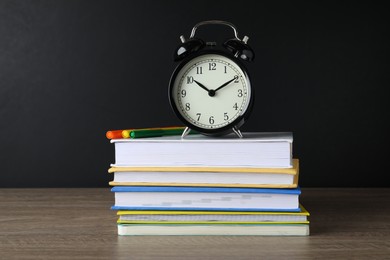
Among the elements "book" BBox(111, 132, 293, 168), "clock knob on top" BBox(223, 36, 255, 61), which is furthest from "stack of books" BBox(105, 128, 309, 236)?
"clock knob on top" BBox(223, 36, 255, 61)

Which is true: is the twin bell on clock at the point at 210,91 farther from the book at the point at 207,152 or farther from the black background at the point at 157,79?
the black background at the point at 157,79

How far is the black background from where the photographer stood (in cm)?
234

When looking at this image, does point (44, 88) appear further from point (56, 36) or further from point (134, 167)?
point (134, 167)

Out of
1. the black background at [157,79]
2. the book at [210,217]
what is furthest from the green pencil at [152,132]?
the black background at [157,79]

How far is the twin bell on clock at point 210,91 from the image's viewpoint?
1.44 metres

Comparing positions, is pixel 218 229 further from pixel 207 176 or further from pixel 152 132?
pixel 152 132

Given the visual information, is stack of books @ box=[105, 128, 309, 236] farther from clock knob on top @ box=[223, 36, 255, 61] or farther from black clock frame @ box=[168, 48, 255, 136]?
clock knob on top @ box=[223, 36, 255, 61]

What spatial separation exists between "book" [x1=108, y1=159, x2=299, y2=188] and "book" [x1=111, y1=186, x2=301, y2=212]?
12 mm

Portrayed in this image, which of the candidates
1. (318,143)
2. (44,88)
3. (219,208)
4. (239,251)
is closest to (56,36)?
(44,88)

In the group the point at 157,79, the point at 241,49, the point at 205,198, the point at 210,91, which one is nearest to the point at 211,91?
the point at 210,91

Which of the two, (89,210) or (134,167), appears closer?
(134,167)

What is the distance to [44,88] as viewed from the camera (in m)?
2.42

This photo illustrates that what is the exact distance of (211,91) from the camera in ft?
4.73

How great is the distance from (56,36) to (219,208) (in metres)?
1.32
